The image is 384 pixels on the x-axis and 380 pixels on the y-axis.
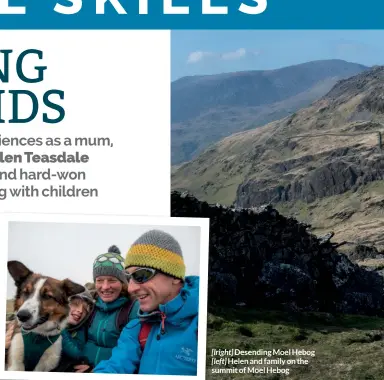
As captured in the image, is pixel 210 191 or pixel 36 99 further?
pixel 210 191

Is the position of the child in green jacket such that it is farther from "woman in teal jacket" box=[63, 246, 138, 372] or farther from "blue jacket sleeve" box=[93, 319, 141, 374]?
"blue jacket sleeve" box=[93, 319, 141, 374]

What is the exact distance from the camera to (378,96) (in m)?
11.6

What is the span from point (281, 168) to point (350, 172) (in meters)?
1.06

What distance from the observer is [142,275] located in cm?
762

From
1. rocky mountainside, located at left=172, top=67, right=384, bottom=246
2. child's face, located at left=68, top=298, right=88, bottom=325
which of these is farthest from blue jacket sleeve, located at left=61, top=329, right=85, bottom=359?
rocky mountainside, located at left=172, top=67, right=384, bottom=246

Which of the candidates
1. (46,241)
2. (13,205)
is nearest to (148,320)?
(46,241)

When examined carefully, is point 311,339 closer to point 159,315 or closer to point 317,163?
point 317,163

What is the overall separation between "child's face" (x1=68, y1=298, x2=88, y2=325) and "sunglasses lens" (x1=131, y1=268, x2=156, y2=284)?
61cm

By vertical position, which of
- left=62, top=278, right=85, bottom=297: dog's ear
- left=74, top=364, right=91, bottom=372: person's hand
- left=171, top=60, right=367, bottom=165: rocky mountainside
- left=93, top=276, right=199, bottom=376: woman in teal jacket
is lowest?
left=74, top=364, right=91, bottom=372: person's hand

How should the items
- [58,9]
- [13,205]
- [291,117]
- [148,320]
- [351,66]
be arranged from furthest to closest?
[291,117] → [351,66] → [58,9] → [13,205] → [148,320]

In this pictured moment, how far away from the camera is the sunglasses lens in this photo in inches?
299

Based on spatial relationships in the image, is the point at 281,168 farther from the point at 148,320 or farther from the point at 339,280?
the point at 148,320

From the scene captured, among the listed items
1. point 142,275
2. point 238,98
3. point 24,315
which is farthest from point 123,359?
point 238,98

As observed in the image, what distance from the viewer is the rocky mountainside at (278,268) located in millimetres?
11398
